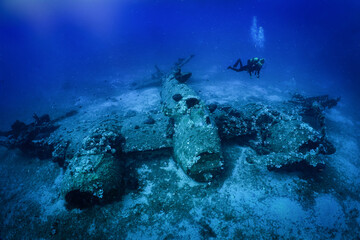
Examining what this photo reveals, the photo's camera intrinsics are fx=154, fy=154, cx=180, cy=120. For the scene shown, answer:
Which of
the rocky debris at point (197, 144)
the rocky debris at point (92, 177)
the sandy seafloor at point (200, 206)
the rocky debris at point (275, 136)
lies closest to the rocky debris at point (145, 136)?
the rocky debris at point (197, 144)

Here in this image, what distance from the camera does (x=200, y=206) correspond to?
4.30 meters

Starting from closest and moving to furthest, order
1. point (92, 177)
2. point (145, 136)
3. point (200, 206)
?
point (92, 177)
point (200, 206)
point (145, 136)

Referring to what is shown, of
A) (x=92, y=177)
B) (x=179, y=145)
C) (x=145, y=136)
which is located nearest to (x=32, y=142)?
(x=92, y=177)

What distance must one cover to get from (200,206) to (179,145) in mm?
1867

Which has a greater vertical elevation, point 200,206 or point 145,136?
point 145,136

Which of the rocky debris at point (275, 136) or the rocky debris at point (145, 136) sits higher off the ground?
the rocky debris at point (145, 136)

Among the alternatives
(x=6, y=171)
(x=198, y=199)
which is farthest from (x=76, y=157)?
(x=6, y=171)

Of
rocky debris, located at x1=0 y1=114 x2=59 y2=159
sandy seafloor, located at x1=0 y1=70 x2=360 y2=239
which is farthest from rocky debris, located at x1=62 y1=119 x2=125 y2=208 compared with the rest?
rocky debris, located at x1=0 y1=114 x2=59 y2=159

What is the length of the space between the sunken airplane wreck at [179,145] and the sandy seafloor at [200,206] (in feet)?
1.37

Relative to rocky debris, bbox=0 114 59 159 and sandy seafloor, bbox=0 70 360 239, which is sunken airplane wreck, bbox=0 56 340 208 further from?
sandy seafloor, bbox=0 70 360 239

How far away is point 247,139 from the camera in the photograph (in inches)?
263

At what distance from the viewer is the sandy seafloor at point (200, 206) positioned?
3.91 meters

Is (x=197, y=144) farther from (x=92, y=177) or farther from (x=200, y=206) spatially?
(x=92, y=177)

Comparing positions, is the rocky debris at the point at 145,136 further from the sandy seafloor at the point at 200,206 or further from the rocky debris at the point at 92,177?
the rocky debris at the point at 92,177
